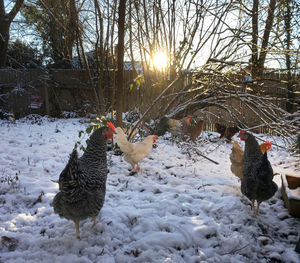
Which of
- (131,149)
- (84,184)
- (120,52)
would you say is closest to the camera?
(84,184)

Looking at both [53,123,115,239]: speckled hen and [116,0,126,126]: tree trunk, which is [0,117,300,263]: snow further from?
[116,0,126,126]: tree trunk

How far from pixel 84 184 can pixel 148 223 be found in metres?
0.95

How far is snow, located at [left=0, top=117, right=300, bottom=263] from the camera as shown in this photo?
2.11 m

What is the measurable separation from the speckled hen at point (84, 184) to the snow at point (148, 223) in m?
0.31

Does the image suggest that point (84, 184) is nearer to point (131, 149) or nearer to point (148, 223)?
point (148, 223)

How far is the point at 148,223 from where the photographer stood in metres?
2.54

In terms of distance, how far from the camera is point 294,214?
2748 mm

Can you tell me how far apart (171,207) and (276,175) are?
8.49 feet

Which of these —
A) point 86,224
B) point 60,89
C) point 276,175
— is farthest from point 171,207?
point 60,89

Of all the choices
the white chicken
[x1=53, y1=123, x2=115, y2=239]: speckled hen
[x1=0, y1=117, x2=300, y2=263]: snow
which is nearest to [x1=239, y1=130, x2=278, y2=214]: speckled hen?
[x1=0, y1=117, x2=300, y2=263]: snow

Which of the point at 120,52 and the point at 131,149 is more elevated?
the point at 120,52

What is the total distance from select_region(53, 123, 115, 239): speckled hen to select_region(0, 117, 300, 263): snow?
12.1 inches

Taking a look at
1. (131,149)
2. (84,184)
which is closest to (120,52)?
(131,149)

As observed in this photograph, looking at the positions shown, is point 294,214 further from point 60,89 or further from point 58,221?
point 60,89
